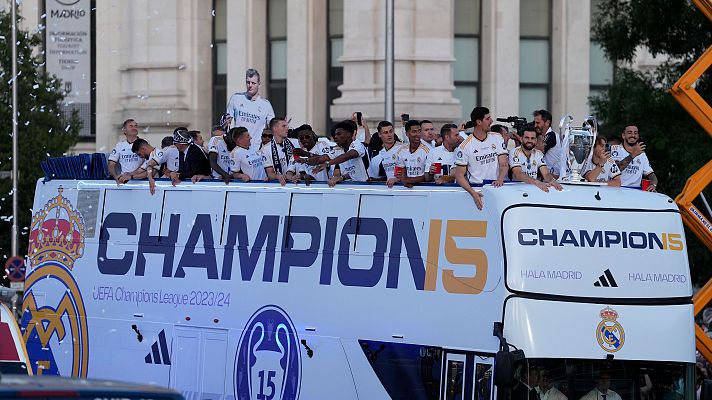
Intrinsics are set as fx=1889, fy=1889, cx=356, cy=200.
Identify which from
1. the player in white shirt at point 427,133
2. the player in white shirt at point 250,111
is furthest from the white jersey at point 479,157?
the player in white shirt at point 250,111

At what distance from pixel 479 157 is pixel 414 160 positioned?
61.7 inches

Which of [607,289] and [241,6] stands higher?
[241,6]

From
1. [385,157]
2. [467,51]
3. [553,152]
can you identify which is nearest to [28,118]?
[467,51]

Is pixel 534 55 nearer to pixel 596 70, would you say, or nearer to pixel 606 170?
pixel 596 70

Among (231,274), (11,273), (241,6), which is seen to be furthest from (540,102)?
(231,274)

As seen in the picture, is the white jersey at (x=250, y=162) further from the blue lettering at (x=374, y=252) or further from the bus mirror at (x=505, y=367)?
the bus mirror at (x=505, y=367)

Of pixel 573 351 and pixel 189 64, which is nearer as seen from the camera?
pixel 573 351

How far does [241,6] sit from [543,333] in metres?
34.8

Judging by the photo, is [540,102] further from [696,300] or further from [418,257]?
[418,257]

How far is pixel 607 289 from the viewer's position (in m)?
16.1

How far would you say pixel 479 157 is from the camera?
56.5 ft

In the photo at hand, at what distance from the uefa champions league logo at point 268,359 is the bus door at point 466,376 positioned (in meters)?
2.07

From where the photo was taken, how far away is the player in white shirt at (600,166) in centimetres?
1845

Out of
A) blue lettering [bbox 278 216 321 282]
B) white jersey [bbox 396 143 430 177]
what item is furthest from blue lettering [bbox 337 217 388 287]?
white jersey [bbox 396 143 430 177]
